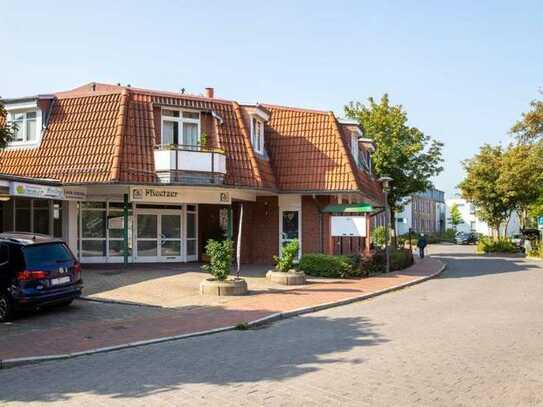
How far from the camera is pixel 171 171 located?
19.7 metres

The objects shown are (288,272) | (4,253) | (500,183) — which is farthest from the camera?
(500,183)

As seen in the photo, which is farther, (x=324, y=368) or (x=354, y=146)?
(x=354, y=146)

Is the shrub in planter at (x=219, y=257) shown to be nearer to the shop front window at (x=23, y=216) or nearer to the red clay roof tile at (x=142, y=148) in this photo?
the red clay roof tile at (x=142, y=148)

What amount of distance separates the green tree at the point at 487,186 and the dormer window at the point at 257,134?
2674 centimetres

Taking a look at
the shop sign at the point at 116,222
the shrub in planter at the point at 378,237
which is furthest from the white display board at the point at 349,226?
the shrub in planter at the point at 378,237

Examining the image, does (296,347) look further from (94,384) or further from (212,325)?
(94,384)

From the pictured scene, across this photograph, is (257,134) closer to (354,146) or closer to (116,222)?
(354,146)

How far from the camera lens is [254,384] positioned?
7.00 meters

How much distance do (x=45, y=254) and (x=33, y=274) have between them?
2.03ft

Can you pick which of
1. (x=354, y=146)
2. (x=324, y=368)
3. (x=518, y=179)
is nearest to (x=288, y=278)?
(x=324, y=368)

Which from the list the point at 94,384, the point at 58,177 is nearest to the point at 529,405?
the point at 94,384

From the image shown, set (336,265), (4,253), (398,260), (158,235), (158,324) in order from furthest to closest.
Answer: (398,260)
(158,235)
(336,265)
(4,253)
(158,324)

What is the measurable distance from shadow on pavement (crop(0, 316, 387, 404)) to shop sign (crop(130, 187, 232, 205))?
10317 millimetres

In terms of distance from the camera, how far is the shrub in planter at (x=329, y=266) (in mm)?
20516
